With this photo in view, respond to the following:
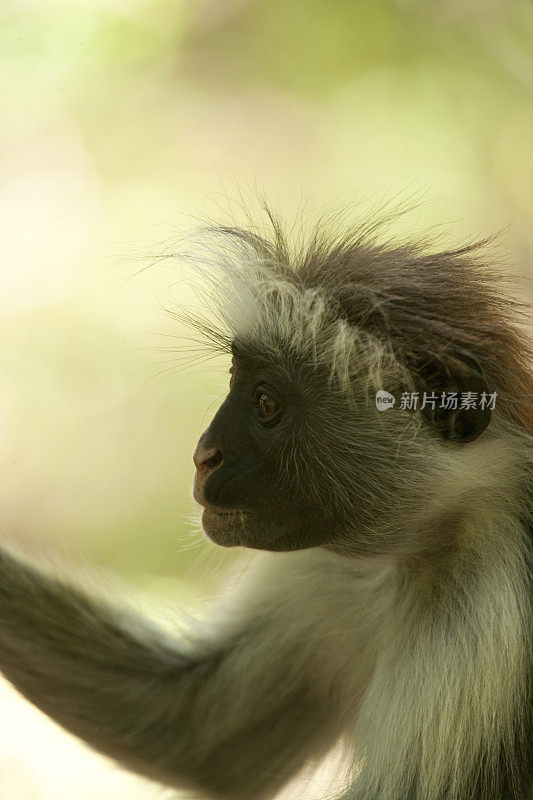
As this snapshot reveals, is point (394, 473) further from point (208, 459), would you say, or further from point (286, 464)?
point (208, 459)

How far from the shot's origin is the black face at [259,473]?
1.65 m

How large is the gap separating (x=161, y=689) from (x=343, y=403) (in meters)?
0.83

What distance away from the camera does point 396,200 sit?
1919 millimetres

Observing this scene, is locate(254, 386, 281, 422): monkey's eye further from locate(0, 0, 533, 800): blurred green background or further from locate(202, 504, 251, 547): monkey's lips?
locate(0, 0, 533, 800): blurred green background

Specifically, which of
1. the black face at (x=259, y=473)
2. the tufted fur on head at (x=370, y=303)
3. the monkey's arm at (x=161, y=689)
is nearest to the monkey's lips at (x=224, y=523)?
the black face at (x=259, y=473)

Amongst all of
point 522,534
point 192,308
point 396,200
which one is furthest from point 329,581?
point 396,200

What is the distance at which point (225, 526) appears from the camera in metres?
1.67

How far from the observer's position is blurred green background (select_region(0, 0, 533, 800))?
2051 millimetres

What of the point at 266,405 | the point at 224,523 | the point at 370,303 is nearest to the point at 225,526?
the point at 224,523

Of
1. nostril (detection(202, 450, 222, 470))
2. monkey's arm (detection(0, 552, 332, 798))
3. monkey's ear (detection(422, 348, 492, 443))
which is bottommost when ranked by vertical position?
monkey's arm (detection(0, 552, 332, 798))

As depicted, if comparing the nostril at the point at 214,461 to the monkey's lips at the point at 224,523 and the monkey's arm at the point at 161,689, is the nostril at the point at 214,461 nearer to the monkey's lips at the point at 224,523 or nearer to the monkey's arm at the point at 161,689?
the monkey's lips at the point at 224,523

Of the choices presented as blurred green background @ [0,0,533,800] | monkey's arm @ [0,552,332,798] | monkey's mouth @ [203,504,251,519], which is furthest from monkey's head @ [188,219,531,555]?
monkey's arm @ [0,552,332,798]

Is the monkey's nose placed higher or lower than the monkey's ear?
lower

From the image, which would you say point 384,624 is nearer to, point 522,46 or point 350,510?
point 350,510
